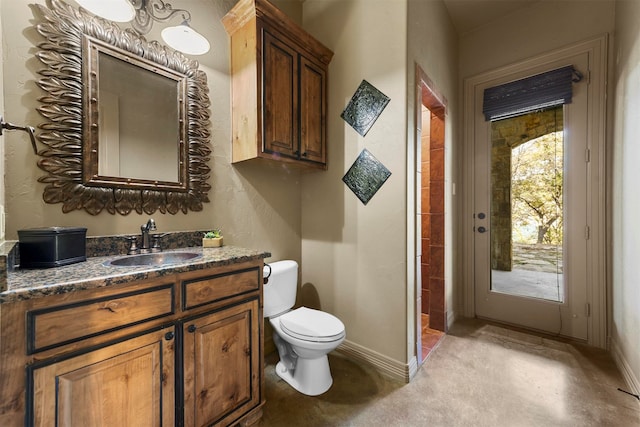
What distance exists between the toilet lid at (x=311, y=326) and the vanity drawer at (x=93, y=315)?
0.78 m

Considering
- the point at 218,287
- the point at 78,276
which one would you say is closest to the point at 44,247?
the point at 78,276

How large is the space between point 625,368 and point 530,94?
89.6 inches

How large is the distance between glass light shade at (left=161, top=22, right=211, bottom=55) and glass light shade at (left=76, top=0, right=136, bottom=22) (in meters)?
0.24

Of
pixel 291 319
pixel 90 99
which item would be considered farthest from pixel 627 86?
pixel 90 99

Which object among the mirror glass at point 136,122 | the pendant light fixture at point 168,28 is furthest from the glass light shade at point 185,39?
the mirror glass at point 136,122

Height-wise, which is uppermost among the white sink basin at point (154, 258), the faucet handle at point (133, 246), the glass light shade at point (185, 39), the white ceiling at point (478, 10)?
the white ceiling at point (478, 10)

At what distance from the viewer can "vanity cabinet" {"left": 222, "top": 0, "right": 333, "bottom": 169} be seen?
1690mm

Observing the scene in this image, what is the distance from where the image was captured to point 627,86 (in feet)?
5.91

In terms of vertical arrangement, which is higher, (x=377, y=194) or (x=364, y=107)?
(x=364, y=107)

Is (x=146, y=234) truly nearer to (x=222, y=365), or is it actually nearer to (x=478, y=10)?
(x=222, y=365)

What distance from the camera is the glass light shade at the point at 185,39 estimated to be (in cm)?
151

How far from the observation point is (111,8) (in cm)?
126

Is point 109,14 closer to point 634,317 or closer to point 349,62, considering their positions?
point 349,62

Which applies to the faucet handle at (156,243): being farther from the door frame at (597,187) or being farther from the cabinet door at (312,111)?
the door frame at (597,187)
